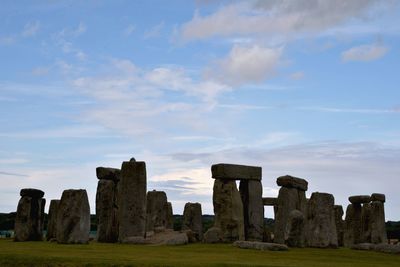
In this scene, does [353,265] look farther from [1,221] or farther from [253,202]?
[1,221]

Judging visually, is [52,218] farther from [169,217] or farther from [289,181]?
[289,181]

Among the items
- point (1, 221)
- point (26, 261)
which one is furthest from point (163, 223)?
point (1, 221)

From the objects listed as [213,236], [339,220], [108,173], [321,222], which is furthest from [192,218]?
[321,222]

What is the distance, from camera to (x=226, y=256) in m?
19.4

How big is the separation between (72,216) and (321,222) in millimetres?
8997

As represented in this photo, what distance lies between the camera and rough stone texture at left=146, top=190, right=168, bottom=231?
32.8 metres

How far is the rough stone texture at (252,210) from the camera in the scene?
29.0 meters

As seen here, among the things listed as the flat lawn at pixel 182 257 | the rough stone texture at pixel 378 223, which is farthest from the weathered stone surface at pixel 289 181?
the rough stone texture at pixel 378 223

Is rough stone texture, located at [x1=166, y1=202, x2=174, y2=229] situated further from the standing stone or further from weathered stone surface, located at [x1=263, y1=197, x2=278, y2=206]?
the standing stone

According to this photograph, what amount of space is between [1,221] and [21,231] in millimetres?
37162

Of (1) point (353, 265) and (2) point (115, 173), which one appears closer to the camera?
(1) point (353, 265)

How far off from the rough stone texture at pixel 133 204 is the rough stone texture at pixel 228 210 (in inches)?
141

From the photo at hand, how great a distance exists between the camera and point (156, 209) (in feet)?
109

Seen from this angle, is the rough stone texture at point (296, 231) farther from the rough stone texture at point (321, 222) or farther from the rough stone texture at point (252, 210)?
the rough stone texture at point (252, 210)
